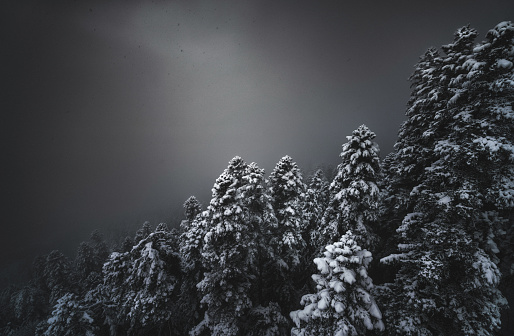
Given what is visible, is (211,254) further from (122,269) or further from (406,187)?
(406,187)

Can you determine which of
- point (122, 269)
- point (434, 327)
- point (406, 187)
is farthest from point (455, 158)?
point (122, 269)

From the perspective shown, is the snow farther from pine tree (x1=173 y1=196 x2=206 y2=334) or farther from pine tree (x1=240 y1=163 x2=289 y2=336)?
pine tree (x1=173 y1=196 x2=206 y2=334)

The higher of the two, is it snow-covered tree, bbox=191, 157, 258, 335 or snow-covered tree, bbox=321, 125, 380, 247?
snow-covered tree, bbox=321, 125, 380, 247

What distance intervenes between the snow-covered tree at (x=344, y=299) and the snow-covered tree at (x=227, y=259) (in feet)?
17.5

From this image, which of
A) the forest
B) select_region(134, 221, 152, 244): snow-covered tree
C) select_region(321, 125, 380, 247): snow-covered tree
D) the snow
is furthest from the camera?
select_region(134, 221, 152, 244): snow-covered tree

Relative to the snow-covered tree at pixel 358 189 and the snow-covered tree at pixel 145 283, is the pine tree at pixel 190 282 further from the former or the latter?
the snow-covered tree at pixel 358 189

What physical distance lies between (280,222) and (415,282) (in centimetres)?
854

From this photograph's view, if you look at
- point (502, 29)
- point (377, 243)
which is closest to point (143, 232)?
point (377, 243)

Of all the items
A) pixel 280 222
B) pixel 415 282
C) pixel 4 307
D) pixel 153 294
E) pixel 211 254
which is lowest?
pixel 4 307

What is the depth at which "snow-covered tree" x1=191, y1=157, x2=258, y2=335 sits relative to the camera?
38.3 ft

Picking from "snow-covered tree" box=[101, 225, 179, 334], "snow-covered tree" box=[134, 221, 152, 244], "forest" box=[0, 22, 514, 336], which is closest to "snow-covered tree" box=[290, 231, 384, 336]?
"forest" box=[0, 22, 514, 336]

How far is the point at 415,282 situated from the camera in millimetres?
8672

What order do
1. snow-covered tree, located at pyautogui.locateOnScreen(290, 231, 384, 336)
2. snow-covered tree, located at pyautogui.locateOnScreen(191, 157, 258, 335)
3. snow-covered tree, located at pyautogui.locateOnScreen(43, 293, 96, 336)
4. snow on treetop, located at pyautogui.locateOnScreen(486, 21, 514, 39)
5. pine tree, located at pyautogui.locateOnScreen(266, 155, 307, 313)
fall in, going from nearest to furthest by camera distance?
snow-covered tree, located at pyautogui.locateOnScreen(290, 231, 384, 336), snow on treetop, located at pyautogui.locateOnScreen(486, 21, 514, 39), snow-covered tree, located at pyautogui.locateOnScreen(191, 157, 258, 335), snow-covered tree, located at pyautogui.locateOnScreen(43, 293, 96, 336), pine tree, located at pyautogui.locateOnScreen(266, 155, 307, 313)

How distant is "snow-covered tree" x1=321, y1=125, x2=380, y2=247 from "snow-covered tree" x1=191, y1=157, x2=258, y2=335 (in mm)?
5430
